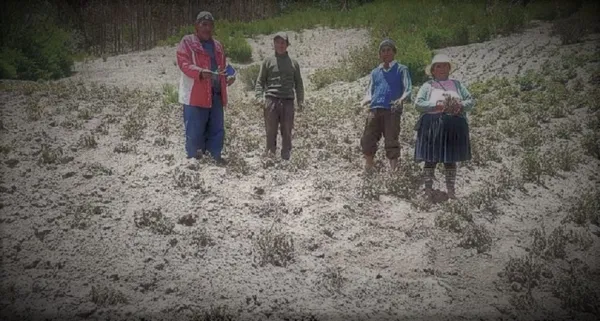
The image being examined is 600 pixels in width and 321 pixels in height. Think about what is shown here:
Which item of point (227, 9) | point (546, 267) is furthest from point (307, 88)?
point (227, 9)

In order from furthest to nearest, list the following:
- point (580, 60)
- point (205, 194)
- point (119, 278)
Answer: point (580, 60)
point (205, 194)
point (119, 278)

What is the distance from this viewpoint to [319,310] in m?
3.32

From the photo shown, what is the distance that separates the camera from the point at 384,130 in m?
5.49

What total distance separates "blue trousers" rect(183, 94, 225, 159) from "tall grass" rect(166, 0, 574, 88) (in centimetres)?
562

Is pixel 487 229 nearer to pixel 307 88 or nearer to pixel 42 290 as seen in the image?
pixel 42 290

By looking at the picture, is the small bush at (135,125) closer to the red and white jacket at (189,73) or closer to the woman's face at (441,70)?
the red and white jacket at (189,73)

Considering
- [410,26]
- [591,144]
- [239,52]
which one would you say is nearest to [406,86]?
[591,144]

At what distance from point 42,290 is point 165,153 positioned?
3.13 metres

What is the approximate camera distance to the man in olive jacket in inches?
230

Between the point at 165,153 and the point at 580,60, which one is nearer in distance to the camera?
the point at 165,153

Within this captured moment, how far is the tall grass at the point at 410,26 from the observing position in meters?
11.3

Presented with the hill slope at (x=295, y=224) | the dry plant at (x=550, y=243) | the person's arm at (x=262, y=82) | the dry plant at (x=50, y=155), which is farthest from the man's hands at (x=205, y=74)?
the dry plant at (x=550, y=243)

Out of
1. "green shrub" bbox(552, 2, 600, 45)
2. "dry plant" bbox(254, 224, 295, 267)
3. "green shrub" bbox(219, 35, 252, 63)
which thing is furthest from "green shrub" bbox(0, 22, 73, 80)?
"green shrub" bbox(552, 2, 600, 45)

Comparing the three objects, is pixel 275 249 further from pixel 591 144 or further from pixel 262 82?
pixel 591 144
